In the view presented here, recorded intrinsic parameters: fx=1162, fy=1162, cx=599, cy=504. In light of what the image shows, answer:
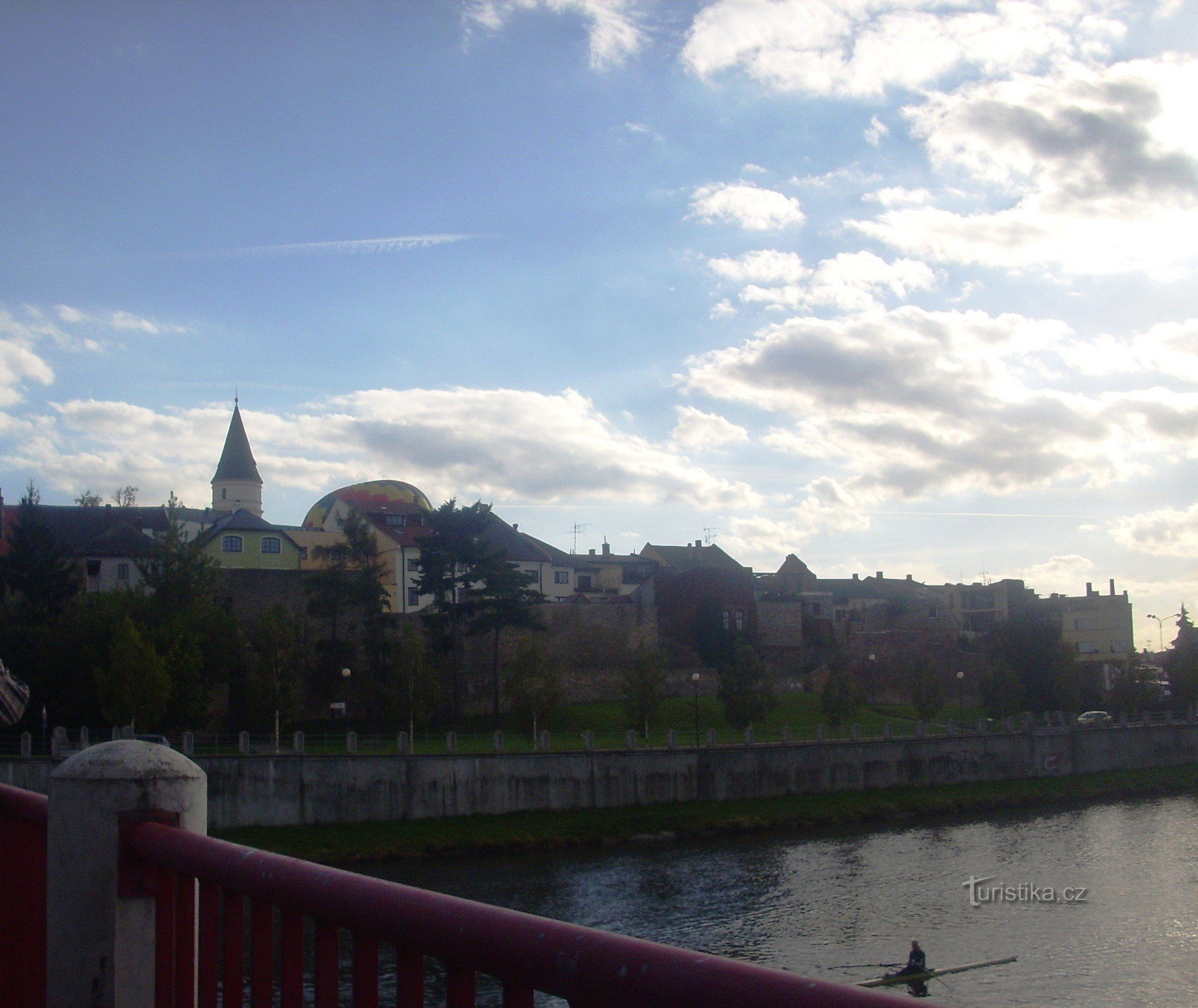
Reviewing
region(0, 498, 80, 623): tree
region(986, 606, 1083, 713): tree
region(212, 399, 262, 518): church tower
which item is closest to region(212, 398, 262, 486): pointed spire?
region(212, 399, 262, 518): church tower

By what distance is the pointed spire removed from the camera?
7775 cm

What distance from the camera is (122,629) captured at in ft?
115

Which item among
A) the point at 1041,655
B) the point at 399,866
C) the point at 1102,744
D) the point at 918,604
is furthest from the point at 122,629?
the point at 918,604

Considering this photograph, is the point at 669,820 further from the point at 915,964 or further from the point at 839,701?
the point at 915,964

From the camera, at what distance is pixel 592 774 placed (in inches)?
1417

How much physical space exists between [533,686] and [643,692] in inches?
166

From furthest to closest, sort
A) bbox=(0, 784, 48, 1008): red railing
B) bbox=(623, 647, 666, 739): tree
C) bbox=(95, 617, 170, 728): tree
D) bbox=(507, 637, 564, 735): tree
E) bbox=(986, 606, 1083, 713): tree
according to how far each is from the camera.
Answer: bbox=(986, 606, 1083, 713): tree
bbox=(623, 647, 666, 739): tree
bbox=(507, 637, 564, 735): tree
bbox=(95, 617, 170, 728): tree
bbox=(0, 784, 48, 1008): red railing

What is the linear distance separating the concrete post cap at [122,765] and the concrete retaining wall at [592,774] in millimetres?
23688

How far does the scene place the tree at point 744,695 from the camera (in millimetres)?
45219

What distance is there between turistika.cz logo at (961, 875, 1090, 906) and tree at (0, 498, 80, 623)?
34.1 metres

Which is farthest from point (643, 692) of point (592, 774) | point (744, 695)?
point (592, 774)

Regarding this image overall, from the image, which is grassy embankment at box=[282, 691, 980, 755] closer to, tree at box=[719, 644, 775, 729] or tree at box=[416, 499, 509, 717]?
tree at box=[719, 644, 775, 729]

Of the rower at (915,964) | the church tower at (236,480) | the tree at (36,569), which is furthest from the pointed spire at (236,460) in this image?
the rower at (915,964)

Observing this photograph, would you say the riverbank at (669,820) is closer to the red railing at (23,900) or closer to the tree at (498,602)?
the tree at (498,602)
